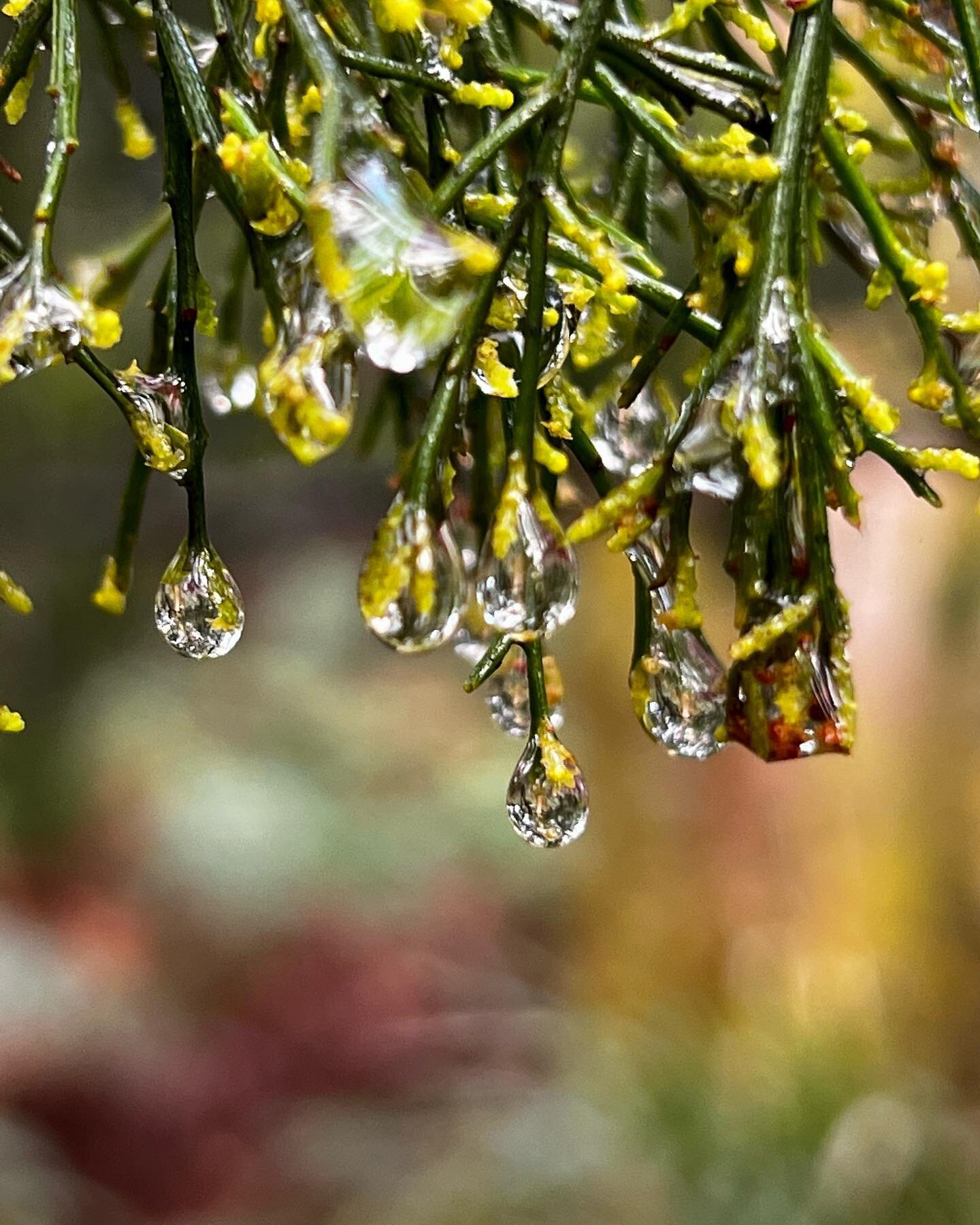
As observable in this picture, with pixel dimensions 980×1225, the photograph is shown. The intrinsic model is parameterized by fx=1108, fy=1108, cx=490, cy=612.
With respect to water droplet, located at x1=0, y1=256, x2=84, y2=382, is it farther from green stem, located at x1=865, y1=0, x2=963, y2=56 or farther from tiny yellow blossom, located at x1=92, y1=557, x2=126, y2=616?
green stem, located at x1=865, y1=0, x2=963, y2=56

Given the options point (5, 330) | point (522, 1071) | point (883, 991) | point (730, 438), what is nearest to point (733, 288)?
point (730, 438)

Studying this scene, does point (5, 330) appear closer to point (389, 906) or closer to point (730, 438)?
point (730, 438)

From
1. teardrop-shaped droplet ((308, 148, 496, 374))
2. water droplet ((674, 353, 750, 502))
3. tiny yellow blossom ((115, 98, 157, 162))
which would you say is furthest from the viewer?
tiny yellow blossom ((115, 98, 157, 162))

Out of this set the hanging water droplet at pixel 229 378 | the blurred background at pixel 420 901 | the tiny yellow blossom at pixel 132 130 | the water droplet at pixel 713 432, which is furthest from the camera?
the blurred background at pixel 420 901

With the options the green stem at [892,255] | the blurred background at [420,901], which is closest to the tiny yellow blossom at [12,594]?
the green stem at [892,255]

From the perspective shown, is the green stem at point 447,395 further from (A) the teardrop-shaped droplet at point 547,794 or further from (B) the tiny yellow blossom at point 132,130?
(B) the tiny yellow blossom at point 132,130

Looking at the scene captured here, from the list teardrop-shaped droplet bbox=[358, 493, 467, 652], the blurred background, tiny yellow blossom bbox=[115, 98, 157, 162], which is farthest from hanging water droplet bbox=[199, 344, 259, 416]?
the blurred background
